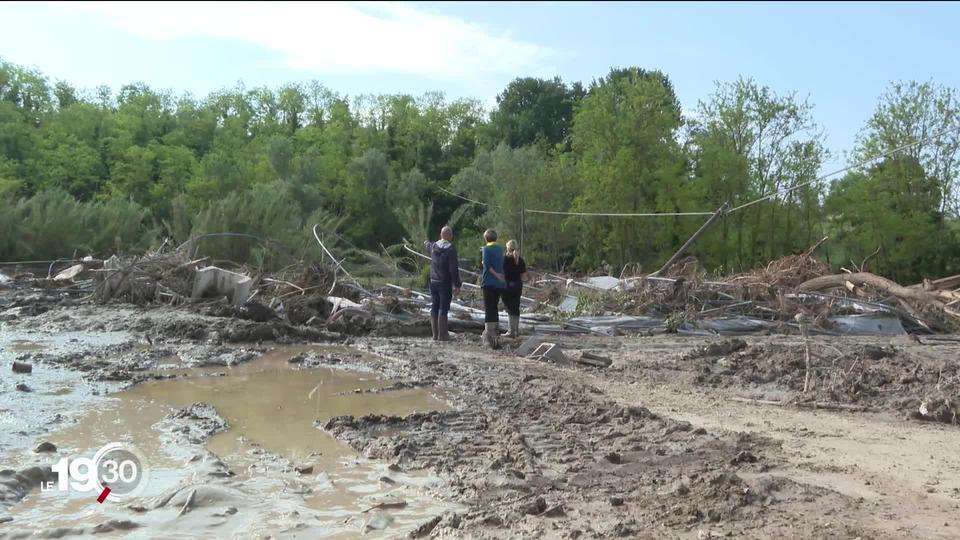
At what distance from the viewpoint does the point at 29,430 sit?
6727mm

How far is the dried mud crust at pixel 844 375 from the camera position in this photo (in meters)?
8.01

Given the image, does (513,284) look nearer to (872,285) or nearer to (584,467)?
(584,467)

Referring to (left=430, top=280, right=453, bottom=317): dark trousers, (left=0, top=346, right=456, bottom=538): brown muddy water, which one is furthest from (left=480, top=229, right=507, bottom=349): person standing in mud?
(left=0, top=346, right=456, bottom=538): brown muddy water

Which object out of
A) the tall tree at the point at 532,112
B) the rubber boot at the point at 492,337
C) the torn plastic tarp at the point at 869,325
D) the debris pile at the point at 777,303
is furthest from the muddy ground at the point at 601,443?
the tall tree at the point at 532,112

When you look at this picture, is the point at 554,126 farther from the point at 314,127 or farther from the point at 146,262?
the point at 146,262

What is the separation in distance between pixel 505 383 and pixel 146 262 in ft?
34.7

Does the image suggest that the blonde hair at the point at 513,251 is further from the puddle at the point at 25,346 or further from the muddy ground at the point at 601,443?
the puddle at the point at 25,346

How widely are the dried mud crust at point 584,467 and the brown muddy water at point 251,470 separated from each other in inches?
11.7

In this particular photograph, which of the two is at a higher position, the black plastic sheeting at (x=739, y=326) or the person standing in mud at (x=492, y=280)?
the person standing in mud at (x=492, y=280)

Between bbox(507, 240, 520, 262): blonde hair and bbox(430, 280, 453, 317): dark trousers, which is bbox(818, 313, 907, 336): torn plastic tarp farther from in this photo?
bbox(430, 280, 453, 317): dark trousers

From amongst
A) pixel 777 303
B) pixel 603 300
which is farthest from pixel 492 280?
pixel 777 303

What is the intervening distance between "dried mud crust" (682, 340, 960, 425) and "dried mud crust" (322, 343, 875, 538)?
81.8 inches

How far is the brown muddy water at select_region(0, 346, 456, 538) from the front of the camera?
4750 mm

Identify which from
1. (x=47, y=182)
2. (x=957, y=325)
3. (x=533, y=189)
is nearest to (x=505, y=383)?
(x=957, y=325)
